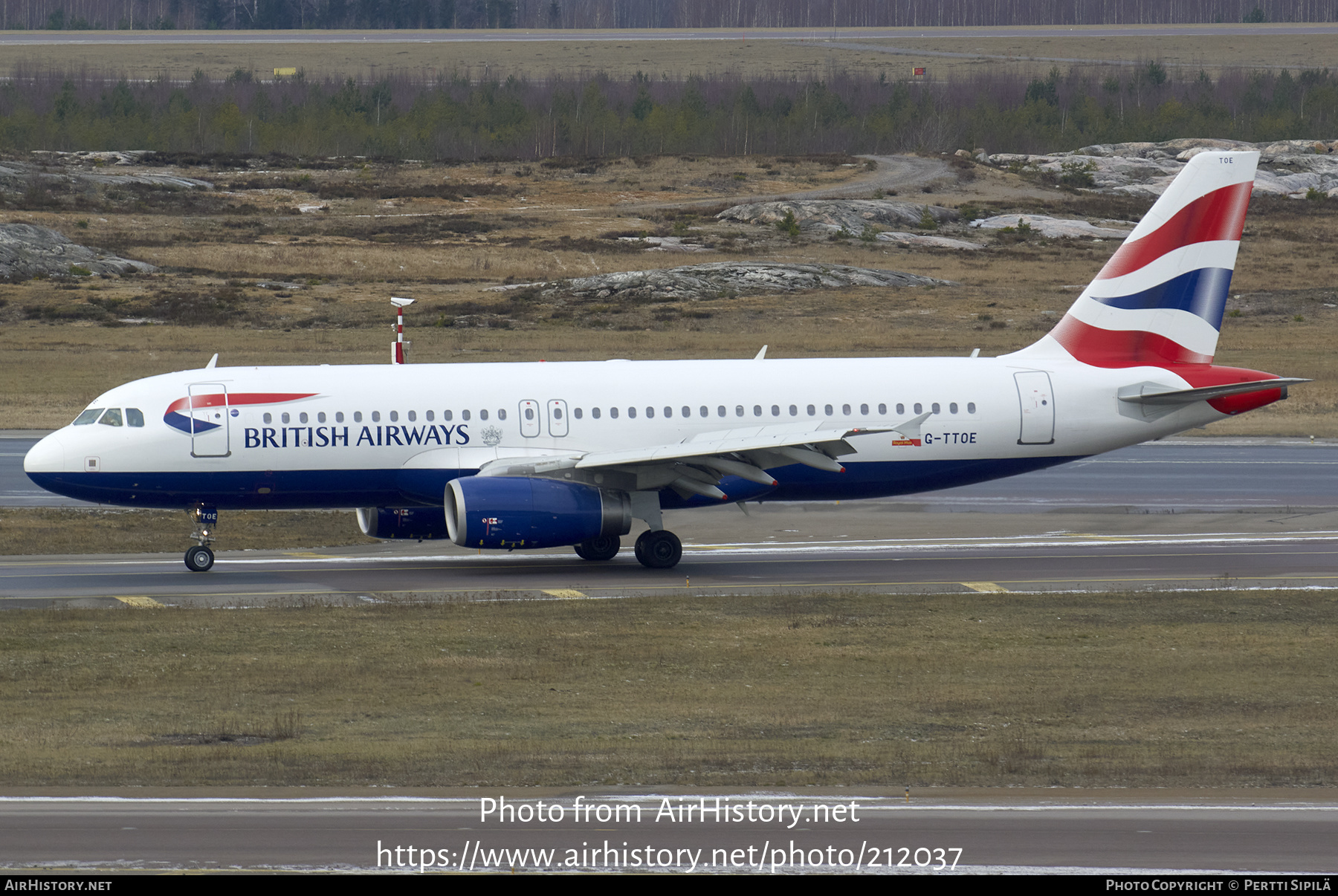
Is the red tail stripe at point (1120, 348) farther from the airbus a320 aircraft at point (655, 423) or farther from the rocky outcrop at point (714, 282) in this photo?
the rocky outcrop at point (714, 282)

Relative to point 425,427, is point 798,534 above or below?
below

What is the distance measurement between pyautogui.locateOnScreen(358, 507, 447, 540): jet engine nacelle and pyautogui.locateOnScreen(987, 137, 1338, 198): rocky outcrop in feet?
406

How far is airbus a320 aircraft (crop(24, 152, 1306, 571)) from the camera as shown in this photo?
104 feet

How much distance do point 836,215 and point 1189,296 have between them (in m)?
87.7

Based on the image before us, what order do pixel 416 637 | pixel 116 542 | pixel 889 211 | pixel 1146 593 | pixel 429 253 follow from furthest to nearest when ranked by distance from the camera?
pixel 889 211 < pixel 429 253 < pixel 116 542 < pixel 1146 593 < pixel 416 637

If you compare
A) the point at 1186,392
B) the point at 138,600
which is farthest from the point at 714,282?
the point at 138,600

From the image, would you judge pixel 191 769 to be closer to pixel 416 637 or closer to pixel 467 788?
pixel 467 788

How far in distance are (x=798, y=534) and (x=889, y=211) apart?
91414 millimetres

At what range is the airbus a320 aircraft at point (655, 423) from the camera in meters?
31.7

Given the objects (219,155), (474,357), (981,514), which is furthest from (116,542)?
(219,155)

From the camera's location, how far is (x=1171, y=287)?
36.0 m

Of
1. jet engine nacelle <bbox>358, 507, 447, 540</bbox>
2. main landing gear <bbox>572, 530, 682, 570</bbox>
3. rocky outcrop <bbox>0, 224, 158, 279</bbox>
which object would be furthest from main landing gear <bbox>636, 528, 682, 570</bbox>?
rocky outcrop <bbox>0, 224, 158, 279</bbox>

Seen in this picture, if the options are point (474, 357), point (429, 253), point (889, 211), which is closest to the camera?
point (474, 357)

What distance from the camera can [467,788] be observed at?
15.9m
